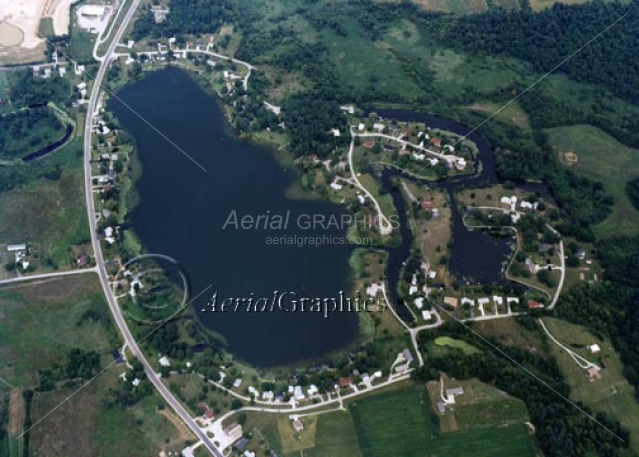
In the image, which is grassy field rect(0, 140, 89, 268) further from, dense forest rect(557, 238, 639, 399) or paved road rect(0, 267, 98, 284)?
dense forest rect(557, 238, 639, 399)

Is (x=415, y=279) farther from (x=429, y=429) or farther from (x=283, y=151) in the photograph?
(x=283, y=151)

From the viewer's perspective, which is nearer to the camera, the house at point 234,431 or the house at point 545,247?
the house at point 234,431

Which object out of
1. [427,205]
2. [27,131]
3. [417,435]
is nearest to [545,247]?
[427,205]

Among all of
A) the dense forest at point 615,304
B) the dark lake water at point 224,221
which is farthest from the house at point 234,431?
the dense forest at point 615,304

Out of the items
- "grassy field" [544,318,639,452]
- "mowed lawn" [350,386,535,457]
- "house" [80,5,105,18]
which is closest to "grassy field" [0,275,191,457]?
"mowed lawn" [350,386,535,457]

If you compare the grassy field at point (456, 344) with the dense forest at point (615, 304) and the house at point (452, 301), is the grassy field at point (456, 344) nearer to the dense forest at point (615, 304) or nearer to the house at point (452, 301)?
the house at point (452, 301)
